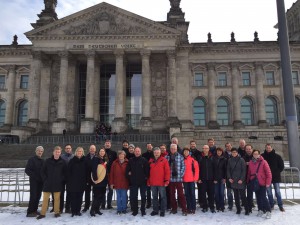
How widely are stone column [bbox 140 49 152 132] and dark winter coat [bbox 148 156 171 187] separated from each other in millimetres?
26055

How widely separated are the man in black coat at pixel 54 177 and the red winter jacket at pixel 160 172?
2.87 m

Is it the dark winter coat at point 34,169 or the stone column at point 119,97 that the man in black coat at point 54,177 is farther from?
the stone column at point 119,97

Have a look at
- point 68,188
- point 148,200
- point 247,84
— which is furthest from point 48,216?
point 247,84

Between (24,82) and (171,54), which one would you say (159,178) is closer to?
(171,54)

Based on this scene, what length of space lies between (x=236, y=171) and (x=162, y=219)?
283cm

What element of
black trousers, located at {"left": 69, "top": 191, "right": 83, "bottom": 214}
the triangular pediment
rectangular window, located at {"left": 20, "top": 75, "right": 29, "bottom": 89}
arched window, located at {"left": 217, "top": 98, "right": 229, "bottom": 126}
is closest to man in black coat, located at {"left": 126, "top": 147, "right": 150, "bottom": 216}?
black trousers, located at {"left": 69, "top": 191, "right": 83, "bottom": 214}

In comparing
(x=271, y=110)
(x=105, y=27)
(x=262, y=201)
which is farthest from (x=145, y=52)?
(x=262, y=201)

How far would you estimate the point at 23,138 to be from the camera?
3403 cm

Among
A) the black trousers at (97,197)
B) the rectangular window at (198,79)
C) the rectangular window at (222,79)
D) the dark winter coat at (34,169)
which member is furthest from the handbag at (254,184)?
the rectangular window at (222,79)

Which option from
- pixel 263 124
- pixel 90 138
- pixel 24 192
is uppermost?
pixel 263 124

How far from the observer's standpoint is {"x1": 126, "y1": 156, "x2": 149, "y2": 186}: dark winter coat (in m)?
9.44

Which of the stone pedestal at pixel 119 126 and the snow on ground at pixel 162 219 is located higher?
Result: the stone pedestal at pixel 119 126

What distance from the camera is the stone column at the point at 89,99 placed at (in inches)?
1401

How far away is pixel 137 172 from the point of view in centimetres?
948
